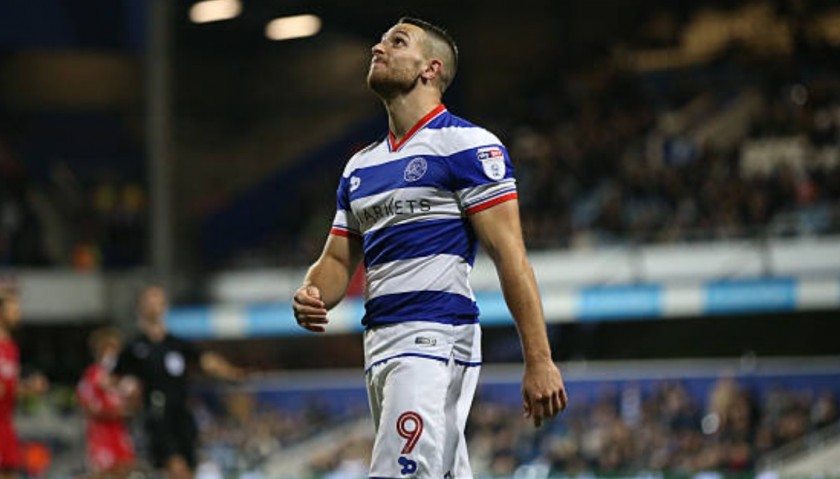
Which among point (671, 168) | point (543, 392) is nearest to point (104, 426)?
point (671, 168)

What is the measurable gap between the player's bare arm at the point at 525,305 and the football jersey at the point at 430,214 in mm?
68

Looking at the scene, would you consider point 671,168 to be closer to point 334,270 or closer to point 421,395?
point 334,270

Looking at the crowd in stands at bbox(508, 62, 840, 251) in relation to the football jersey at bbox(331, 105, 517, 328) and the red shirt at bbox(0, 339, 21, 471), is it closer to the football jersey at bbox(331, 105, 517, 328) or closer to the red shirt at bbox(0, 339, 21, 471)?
the red shirt at bbox(0, 339, 21, 471)

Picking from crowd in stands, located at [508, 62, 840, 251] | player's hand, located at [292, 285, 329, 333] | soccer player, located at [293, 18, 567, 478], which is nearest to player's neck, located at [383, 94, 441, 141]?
soccer player, located at [293, 18, 567, 478]

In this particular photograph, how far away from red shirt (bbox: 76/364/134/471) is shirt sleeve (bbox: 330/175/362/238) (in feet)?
29.2

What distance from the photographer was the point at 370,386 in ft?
17.1

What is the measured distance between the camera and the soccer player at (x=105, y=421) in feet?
45.9

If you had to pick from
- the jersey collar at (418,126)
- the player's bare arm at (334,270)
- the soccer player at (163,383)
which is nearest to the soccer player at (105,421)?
the soccer player at (163,383)

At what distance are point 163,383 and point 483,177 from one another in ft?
24.1

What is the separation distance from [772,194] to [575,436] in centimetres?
407

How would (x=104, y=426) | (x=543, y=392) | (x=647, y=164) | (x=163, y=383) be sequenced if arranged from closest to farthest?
(x=543, y=392), (x=163, y=383), (x=104, y=426), (x=647, y=164)

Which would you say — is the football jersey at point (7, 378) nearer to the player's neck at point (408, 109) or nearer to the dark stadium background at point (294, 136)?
the player's neck at point (408, 109)

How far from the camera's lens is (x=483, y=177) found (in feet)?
16.6

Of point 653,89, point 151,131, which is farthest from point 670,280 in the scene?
point 151,131
